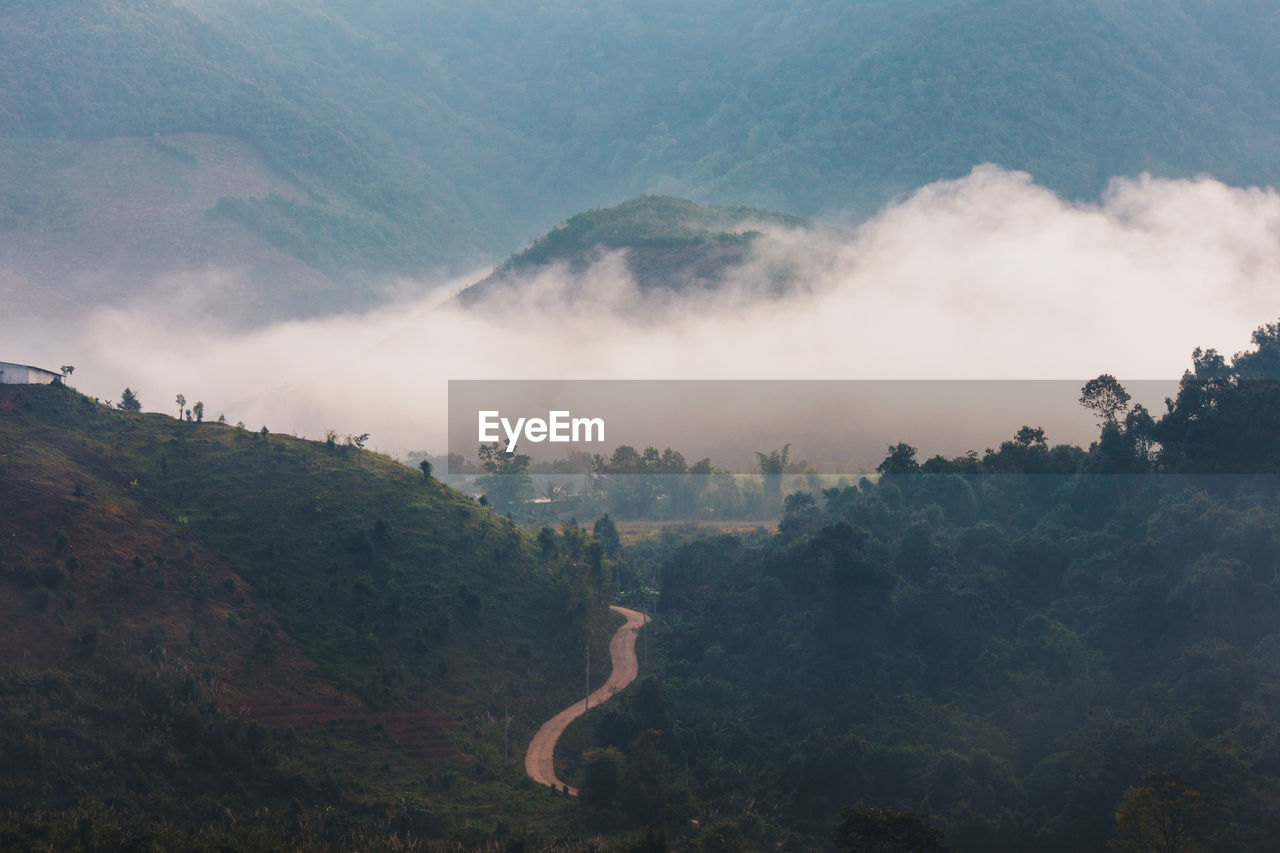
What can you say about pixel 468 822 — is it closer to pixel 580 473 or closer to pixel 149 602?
pixel 149 602

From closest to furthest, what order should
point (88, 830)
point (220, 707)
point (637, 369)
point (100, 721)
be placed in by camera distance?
point (88, 830) → point (100, 721) → point (220, 707) → point (637, 369)

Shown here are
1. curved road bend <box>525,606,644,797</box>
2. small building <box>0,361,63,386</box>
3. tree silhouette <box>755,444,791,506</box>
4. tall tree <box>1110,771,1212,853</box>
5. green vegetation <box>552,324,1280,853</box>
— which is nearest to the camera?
tall tree <box>1110,771,1212,853</box>

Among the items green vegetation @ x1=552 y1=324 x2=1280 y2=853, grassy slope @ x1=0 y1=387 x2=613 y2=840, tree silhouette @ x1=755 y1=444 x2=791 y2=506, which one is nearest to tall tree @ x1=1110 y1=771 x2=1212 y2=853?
green vegetation @ x1=552 y1=324 x2=1280 y2=853

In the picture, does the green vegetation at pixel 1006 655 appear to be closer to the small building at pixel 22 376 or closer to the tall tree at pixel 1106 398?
the tall tree at pixel 1106 398

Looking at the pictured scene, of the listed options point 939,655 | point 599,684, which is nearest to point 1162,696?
point 939,655

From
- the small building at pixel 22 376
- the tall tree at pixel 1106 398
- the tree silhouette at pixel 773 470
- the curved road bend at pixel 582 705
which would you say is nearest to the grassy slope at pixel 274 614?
the curved road bend at pixel 582 705

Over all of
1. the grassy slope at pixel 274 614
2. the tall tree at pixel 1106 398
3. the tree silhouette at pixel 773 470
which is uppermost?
the tall tree at pixel 1106 398

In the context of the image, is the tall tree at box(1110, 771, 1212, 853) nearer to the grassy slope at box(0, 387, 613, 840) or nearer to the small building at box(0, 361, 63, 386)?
the grassy slope at box(0, 387, 613, 840)
